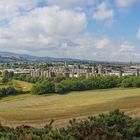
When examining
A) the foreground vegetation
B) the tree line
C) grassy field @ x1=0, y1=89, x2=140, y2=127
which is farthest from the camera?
the tree line

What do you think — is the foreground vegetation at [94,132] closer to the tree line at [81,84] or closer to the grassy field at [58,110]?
the grassy field at [58,110]

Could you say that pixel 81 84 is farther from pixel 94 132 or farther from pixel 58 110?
pixel 94 132

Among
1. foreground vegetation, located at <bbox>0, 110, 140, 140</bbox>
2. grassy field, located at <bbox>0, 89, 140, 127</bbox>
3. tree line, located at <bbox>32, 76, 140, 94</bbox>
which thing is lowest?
grassy field, located at <bbox>0, 89, 140, 127</bbox>

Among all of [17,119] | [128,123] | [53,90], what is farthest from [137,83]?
[128,123]

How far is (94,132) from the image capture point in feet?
56.6

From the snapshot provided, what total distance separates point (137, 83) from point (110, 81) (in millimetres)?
7902

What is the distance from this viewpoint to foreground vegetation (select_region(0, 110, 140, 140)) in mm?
17016

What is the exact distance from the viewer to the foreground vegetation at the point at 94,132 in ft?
55.8

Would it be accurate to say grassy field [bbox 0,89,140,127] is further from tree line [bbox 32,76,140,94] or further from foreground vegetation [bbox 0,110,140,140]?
foreground vegetation [bbox 0,110,140,140]

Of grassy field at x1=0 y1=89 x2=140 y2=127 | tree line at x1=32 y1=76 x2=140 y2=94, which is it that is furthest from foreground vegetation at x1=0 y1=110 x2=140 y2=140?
tree line at x1=32 y1=76 x2=140 y2=94

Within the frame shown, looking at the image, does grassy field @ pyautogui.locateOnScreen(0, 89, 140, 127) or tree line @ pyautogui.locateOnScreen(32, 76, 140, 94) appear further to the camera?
tree line @ pyautogui.locateOnScreen(32, 76, 140, 94)

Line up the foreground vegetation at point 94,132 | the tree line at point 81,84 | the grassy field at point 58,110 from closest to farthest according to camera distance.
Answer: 1. the foreground vegetation at point 94,132
2. the grassy field at point 58,110
3. the tree line at point 81,84

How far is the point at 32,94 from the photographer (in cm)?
9600

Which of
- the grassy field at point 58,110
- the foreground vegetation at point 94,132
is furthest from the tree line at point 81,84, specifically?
the foreground vegetation at point 94,132
